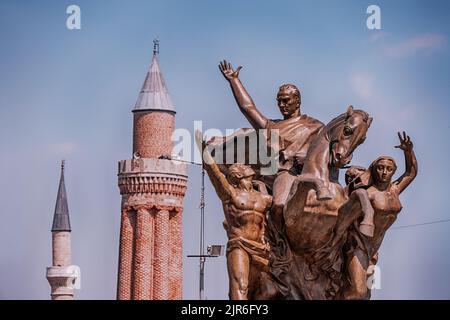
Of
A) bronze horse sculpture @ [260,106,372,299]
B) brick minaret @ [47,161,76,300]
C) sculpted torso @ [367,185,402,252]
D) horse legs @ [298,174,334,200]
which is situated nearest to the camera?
horse legs @ [298,174,334,200]

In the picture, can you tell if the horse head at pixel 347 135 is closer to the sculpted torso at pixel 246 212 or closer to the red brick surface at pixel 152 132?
the sculpted torso at pixel 246 212

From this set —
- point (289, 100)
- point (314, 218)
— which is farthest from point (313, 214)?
point (289, 100)

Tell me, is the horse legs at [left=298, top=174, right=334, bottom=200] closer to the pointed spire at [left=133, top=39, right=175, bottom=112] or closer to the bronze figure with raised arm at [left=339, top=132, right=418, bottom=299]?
the bronze figure with raised arm at [left=339, top=132, right=418, bottom=299]

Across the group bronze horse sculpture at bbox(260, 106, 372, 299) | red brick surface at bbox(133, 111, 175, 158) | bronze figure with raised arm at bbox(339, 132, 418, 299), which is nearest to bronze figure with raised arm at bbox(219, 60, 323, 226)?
bronze horse sculpture at bbox(260, 106, 372, 299)

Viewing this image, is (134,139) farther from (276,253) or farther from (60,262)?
(276,253)

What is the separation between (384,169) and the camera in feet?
62.1

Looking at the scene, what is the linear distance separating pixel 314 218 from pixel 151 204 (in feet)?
197

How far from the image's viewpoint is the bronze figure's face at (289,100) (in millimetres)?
19922

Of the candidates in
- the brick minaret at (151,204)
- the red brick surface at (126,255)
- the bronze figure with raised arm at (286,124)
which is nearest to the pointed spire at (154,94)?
the brick minaret at (151,204)

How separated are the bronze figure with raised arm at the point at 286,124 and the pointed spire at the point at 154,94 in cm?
5618

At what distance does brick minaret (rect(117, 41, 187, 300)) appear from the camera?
252ft

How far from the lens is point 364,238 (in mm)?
18859

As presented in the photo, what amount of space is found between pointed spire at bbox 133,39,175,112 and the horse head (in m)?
57.7
